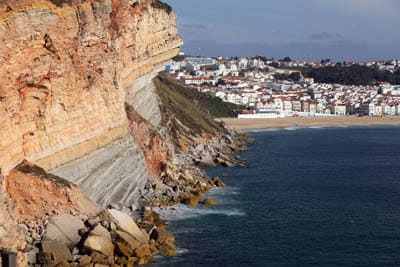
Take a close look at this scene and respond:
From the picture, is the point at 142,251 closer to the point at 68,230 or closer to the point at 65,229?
the point at 68,230

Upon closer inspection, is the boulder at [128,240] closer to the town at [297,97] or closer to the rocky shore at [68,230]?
the rocky shore at [68,230]

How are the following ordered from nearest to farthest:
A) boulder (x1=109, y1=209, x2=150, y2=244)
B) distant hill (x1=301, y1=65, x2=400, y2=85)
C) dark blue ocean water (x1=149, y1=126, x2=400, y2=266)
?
1. dark blue ocean water (x1=149, y1=126, x2=400, y2=266)
2. boulder (x1=109, y1=209, x2=150, y2=244)
3. distant hill (x1=301, y1=65, x2=400, y2=85)

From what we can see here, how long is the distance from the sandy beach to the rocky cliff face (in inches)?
2184

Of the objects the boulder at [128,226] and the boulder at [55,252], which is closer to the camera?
the boulder at [55,252]

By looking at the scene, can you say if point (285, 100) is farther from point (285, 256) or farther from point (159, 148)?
point (285, 256)

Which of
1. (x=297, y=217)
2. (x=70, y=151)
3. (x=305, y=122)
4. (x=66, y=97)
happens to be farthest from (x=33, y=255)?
(x=305, y=122)

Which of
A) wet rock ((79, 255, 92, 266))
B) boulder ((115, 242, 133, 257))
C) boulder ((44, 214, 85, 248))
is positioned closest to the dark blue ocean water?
boulder ((115, 242, 133, 257))

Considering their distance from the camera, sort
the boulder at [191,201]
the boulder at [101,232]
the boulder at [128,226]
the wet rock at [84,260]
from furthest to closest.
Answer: the boulder at [191,201] → the boulder at [128,226] → the boulder at [101,232] → the wet rock at [84,260]

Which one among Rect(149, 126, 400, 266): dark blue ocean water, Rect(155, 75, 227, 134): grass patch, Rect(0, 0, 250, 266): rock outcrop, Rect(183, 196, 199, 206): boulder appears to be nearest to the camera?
Rect(0, 0, 250, 266): rock outcrop

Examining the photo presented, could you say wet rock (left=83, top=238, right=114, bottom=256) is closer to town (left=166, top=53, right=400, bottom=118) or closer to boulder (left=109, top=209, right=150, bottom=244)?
boulder (left=109, top=209, right=150, bottom=244)

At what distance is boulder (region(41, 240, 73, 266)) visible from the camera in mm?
20953

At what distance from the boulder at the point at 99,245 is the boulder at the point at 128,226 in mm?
1532

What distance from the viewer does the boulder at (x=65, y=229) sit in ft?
72.4

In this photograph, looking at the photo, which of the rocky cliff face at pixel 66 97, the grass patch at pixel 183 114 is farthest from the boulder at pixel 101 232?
the grass patch at pixel 183 114
